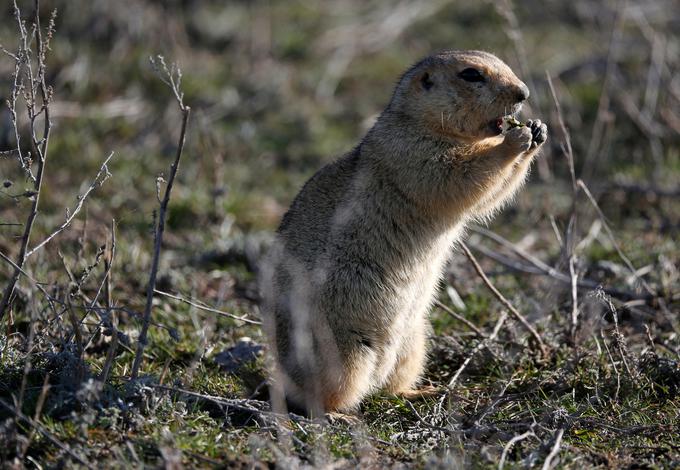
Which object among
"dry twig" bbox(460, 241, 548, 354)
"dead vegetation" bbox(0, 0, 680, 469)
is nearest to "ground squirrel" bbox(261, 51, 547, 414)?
"dry twig" bbox(460, 241, 548, 354)

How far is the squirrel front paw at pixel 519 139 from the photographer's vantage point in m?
4.55

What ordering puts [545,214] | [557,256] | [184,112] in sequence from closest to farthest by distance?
1. [184,112]
2. [557,256]
3. [545,214]

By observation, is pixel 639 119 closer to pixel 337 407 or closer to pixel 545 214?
pixel 545 214

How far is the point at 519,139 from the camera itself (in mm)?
4555

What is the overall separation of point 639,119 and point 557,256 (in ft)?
7.69

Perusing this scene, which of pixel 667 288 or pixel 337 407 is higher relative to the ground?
pixel 667 288

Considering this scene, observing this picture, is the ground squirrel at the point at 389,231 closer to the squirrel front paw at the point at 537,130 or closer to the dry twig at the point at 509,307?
the squirrel front paw at the point at 537,130

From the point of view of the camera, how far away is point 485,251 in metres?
5.69

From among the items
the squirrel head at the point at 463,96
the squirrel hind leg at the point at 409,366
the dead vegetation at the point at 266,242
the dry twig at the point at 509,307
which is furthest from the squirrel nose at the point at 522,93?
the squirrel hind leg at the point at 409,366

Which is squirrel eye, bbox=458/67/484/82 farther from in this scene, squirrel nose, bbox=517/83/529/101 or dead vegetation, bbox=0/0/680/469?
dead vegetation, bbox=0/0/680/469

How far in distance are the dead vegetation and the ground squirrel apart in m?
0.28

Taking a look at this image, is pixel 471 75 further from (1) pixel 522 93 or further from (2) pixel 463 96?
(1) pixel 522 93

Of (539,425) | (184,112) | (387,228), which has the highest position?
(184,112)

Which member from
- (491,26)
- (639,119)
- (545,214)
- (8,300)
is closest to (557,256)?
(545,214)
